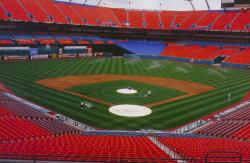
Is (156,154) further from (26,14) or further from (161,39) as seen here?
(161,39)

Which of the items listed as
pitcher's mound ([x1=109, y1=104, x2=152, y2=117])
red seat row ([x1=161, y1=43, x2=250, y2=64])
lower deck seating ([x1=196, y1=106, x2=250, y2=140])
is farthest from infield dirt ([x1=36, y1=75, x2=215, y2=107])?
red seat row ([x1=161, y1=43, x2=250, y2=64])

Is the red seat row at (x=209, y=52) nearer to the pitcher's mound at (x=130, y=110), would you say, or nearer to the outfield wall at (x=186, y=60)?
the outfield wall at (x=186, y=60)

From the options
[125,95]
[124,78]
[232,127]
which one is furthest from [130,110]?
[124,78]

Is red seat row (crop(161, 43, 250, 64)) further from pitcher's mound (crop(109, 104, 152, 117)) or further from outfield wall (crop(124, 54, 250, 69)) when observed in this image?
pitcher's mound (crop(109, 104, 152, 117))

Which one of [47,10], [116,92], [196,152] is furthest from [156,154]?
[47,10]

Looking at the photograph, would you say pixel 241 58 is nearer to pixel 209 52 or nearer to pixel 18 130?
pixel 209 52

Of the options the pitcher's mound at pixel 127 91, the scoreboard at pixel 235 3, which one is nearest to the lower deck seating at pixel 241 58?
the scoreboard at pixel 235 3
